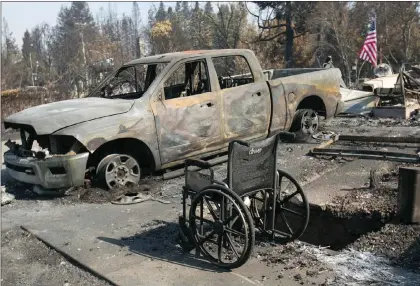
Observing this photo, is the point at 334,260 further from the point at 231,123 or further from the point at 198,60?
the point at 198,60

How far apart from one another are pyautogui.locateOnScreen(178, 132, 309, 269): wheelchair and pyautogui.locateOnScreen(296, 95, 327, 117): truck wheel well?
4620 millimetres

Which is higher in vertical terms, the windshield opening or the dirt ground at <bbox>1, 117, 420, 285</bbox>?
the windshield opening

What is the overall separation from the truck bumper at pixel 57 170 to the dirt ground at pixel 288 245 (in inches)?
→ 11.1

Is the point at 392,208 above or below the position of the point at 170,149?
below

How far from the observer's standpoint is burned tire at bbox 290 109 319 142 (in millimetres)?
8453

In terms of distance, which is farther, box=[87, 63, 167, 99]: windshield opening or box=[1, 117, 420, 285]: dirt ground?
box=[87, 63, 167, 99]: windshield opening

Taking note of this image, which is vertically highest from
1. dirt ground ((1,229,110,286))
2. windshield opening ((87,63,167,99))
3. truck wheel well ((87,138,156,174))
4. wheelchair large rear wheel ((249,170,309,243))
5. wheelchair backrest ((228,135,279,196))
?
windshield opening ((87,63,167,99))

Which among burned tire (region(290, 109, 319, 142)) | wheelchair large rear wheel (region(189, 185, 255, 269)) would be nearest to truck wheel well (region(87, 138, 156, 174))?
wheelchair large rear wheel (region(189, 185, 255, 269))

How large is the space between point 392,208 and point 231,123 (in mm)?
2869

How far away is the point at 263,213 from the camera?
171 inches

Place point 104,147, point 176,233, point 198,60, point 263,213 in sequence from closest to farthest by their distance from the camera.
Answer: point 263,213 < point 176,233 < point 104,147 < point 198,60

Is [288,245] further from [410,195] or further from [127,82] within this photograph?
[127,82]

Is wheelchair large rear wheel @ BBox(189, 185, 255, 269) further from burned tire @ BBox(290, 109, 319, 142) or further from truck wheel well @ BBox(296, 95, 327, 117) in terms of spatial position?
truck wheel well @ BBox(296, 95, 327, 117)

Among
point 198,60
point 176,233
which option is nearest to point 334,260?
point 176,233
